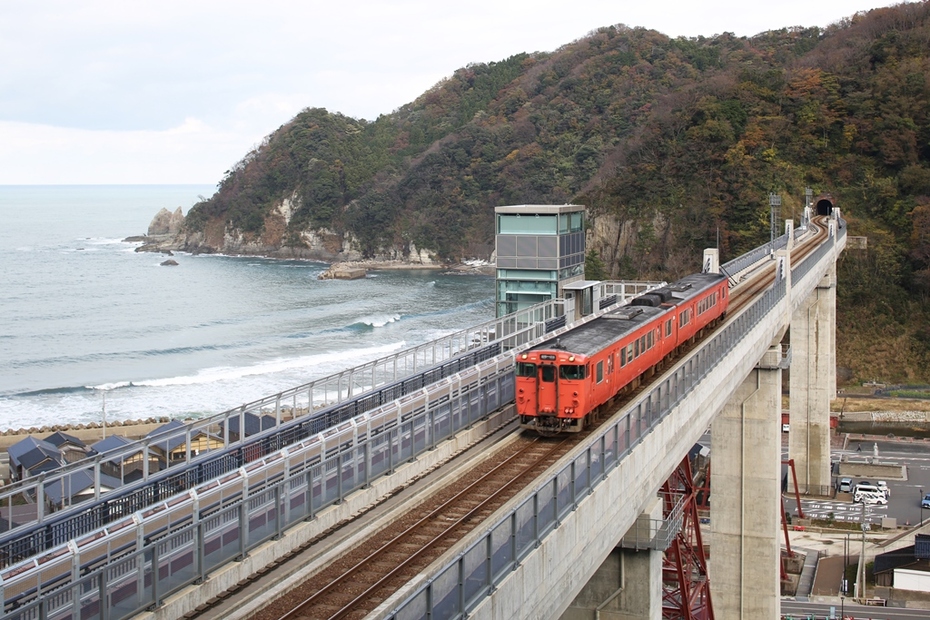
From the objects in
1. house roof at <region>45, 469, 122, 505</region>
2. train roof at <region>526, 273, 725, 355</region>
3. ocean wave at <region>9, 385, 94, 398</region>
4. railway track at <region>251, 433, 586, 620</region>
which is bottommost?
ocean wave at <region>9, 385, 94, 398</region>

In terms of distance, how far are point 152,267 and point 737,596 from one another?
119207 millimetres

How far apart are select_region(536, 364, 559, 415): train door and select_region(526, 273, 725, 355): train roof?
2.27ft

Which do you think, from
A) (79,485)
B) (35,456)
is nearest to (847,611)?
(79,485)

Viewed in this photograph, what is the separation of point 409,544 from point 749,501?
64.6ft

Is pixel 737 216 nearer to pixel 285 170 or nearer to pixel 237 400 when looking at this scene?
pixel 237 400

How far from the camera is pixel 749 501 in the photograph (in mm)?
30219

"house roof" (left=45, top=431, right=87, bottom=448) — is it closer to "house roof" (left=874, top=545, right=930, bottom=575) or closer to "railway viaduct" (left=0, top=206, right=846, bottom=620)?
"railway viaduct" (left=0, top=206, right=846, bottom=620)

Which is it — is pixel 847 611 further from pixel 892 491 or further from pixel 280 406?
pixel 280 406

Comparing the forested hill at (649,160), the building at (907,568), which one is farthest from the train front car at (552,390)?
the forested hill at (649,160)

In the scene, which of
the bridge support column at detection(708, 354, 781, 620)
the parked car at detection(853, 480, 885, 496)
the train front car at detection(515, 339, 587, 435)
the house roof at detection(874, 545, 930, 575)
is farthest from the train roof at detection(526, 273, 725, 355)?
the parked car at detection(853, 480, 885, 496)

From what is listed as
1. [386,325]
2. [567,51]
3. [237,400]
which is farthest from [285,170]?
[237,400]

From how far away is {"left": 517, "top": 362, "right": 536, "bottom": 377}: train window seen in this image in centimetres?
1906

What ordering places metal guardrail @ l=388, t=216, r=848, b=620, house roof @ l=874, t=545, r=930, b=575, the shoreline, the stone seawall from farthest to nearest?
1. the shoreline
2. the stone seawall
3. house roof @ l=874, t=545, r=930, b=575
4. metal guardrail @ l=388, t=216, r=848, b=620

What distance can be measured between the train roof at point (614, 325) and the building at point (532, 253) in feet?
18.8
